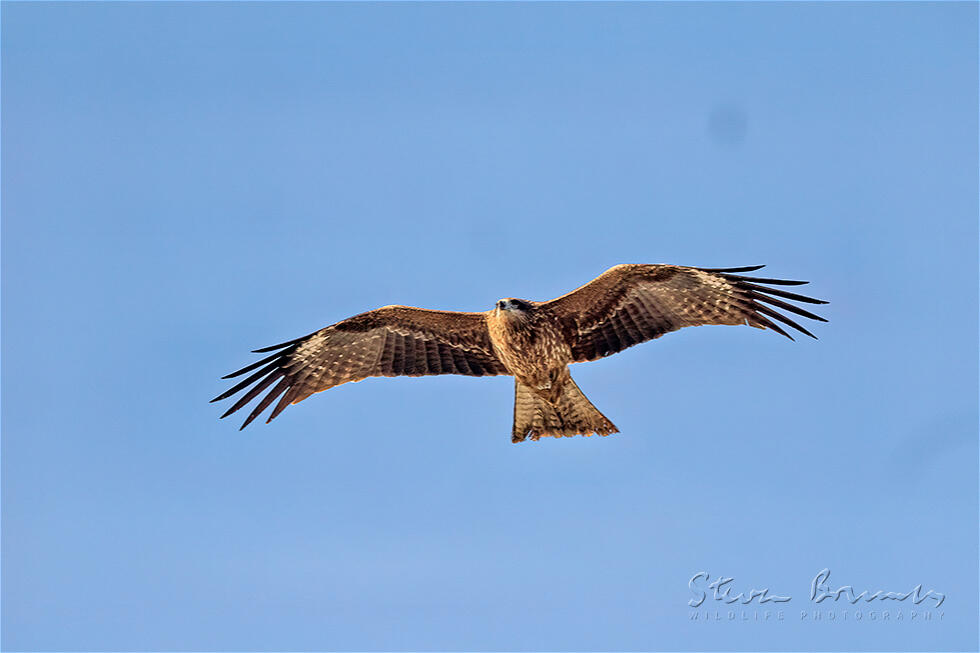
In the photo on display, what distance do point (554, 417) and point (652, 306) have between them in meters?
1.83

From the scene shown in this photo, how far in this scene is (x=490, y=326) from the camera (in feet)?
39.1

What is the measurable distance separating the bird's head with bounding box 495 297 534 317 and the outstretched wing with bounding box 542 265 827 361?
0.28 m

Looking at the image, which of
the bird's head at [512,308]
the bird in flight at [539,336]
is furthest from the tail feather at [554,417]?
the bird's head at [512,308]

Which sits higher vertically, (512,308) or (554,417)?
(512,308)

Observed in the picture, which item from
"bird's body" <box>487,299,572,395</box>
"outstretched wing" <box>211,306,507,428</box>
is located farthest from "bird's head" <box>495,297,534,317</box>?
"outstretched wing" <box>211,306,507,428</box>

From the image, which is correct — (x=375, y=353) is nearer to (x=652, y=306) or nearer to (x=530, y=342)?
(x=530, y=342)

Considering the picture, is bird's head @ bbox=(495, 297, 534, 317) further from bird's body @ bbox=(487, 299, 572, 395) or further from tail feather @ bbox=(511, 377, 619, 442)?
tail feather @ bbox=(511, 377, 619, 442)

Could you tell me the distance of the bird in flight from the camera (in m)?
11.7

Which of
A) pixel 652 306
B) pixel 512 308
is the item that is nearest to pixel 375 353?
pixel 512 308

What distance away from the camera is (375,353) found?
12.7m

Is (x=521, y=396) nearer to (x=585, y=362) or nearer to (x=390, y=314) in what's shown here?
(x=585, y=362)

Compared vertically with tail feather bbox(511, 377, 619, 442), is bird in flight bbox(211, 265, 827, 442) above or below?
above

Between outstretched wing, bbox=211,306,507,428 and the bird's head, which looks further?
outstretched wing, bbox=211,306,507,428

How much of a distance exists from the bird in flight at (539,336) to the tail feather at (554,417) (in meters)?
0.01
